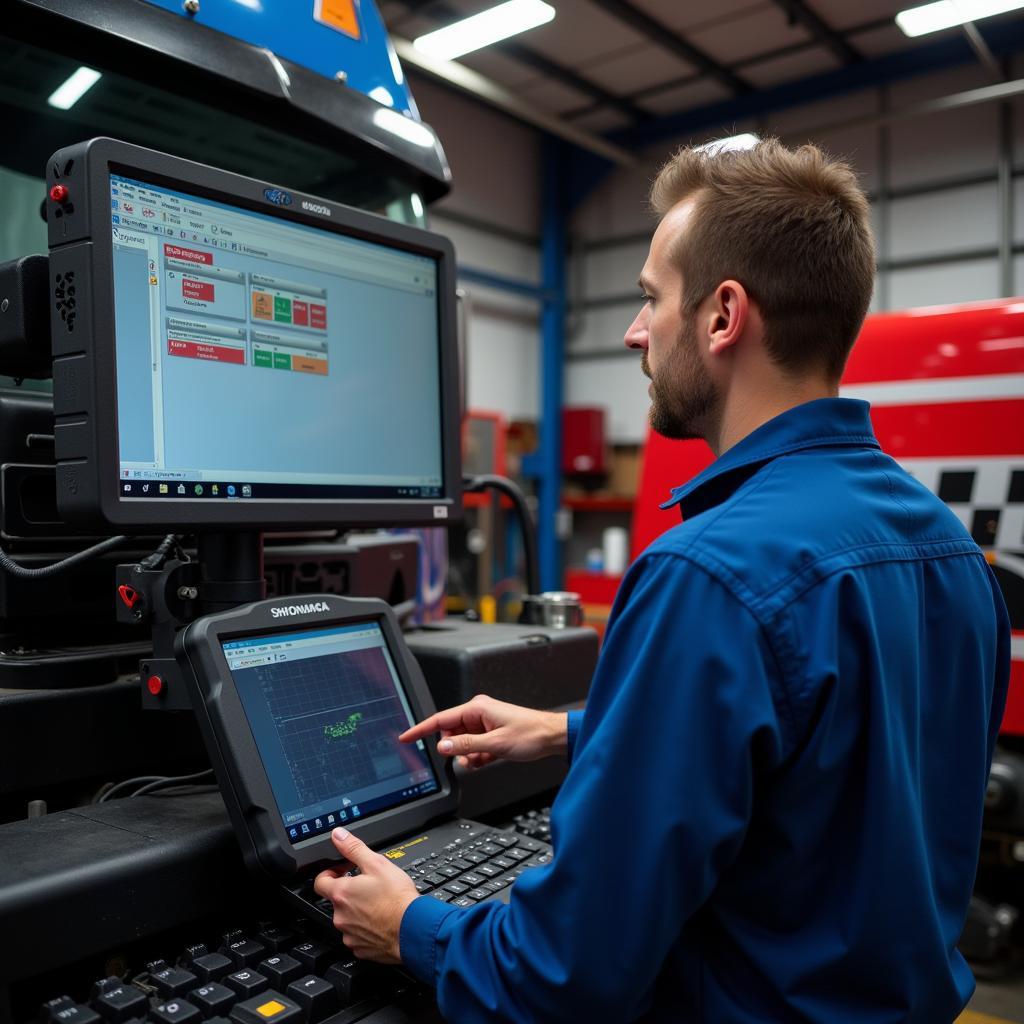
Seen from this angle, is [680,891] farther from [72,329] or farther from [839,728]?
[72,329]

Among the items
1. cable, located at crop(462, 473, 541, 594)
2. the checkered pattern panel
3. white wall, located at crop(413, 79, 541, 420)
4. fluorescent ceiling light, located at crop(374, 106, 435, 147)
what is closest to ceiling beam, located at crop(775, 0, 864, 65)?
white wall, located at crop(413, 79, 541, 420)

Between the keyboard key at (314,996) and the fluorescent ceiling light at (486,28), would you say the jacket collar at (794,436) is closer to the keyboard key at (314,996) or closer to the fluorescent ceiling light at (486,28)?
the keyboard key at (314,996)

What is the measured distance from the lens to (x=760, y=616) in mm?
691

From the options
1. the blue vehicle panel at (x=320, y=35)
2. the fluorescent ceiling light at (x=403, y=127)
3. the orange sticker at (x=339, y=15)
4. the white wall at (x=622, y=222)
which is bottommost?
the fluorescent ceiling light at (x=403, y=127)

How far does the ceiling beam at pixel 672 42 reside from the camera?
243 inches

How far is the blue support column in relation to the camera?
837 centimetres

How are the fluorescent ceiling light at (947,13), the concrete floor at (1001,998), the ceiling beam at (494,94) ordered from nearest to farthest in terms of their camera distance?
the concrete floor at (1001,998)
the fluorescent ceiling light at (947,13)
the ceiling beam at (494,94)

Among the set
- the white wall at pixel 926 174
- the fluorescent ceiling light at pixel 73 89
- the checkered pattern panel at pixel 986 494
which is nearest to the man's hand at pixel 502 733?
the fluorescent ceiling light at pixel 73 89

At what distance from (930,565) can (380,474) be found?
1.98 ft

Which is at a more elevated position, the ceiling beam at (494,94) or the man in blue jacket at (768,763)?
Answer: the ceiling beam at (494,94)

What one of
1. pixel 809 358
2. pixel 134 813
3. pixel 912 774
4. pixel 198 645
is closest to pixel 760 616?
pixel 912 774

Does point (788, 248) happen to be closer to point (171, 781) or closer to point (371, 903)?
point (371, 903)

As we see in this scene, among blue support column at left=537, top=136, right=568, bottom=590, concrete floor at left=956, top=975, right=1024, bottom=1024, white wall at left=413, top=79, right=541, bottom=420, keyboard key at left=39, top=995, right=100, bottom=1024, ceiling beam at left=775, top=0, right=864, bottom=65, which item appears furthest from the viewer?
blue support column at left=537, top=136, right=568, bottom=590

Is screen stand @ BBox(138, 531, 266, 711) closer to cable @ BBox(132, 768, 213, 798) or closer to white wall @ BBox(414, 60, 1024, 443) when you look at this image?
cable @ BBox(132, 768, 213, 798)
